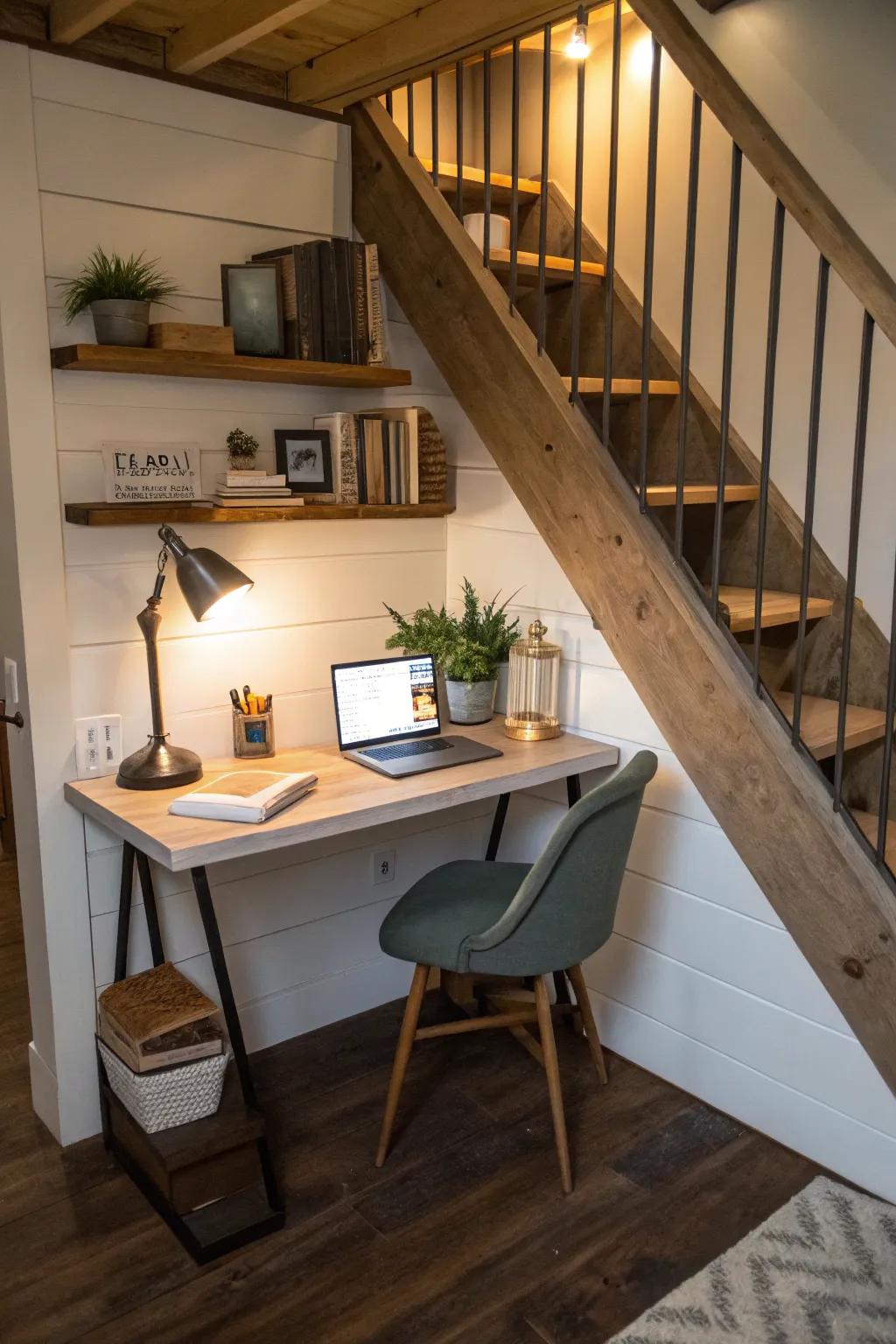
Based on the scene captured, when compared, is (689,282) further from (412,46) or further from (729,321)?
(412,46)

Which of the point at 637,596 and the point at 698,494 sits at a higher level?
the point at 698,494

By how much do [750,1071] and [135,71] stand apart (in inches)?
101

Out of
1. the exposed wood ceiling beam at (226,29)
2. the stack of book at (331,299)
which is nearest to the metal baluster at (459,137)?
the stack of book at (331,299)

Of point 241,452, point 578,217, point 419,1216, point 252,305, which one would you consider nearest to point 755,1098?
point 419,1216

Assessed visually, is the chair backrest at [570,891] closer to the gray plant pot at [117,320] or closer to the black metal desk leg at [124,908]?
the black metal desk leg at [124,908]

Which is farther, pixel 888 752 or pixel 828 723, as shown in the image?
pixel 828 723

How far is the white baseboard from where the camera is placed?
2211 millimetres

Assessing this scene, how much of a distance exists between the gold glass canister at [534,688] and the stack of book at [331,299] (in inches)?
31.5

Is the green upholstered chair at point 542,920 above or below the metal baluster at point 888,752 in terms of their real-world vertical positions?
below

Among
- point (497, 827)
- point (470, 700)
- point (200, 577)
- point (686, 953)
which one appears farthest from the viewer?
point (497, 827)

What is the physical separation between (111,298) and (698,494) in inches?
52.4

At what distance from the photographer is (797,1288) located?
1.96 m

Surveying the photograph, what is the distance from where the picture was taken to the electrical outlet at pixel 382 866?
9.59 feet

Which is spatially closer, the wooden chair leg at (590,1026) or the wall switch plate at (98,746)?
the wall switch plate at (98,746)
